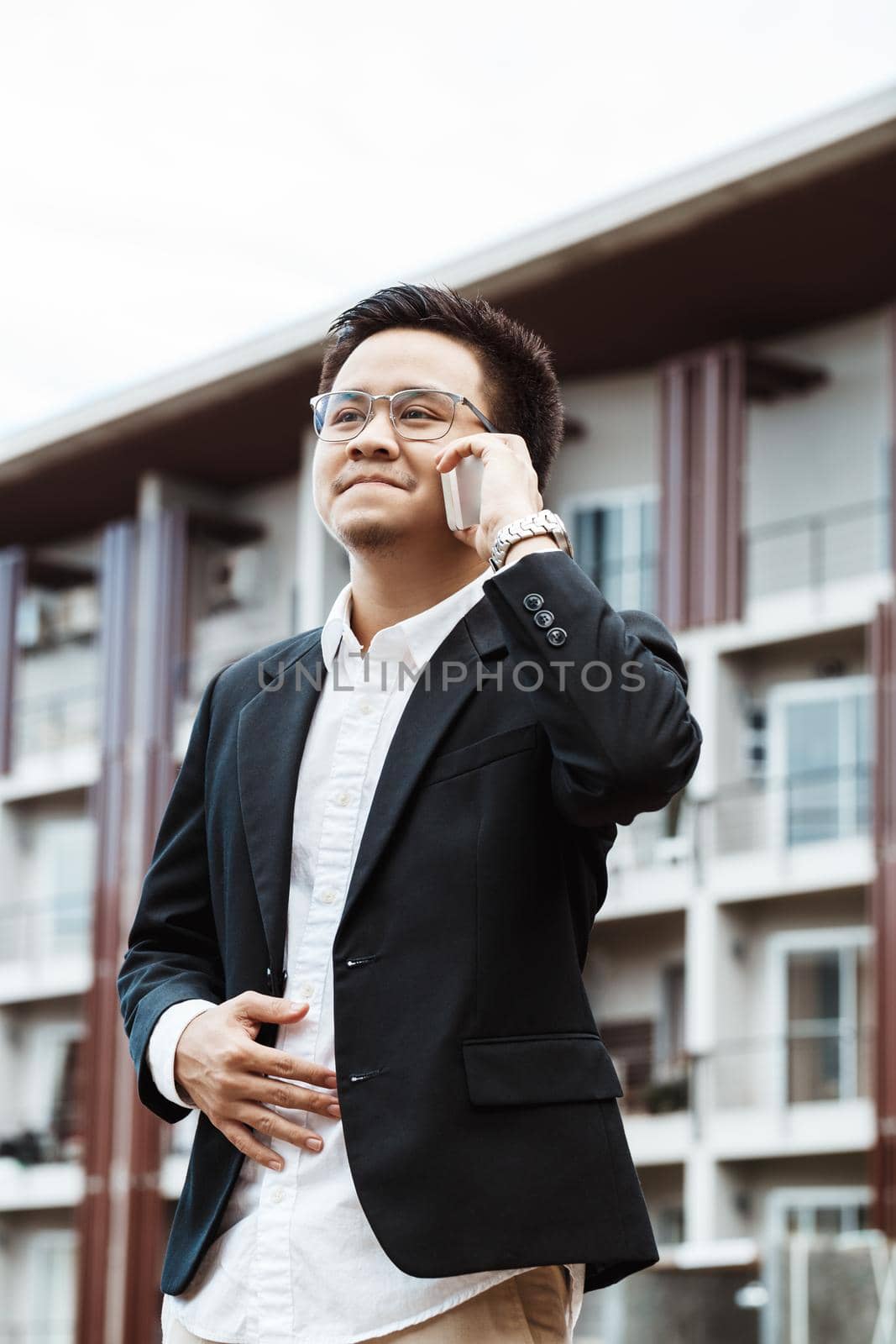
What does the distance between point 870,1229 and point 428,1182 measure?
1344 centimetres

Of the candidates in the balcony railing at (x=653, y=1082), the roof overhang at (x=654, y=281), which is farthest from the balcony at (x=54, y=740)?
the balcony railing at (x=653, y=1082)

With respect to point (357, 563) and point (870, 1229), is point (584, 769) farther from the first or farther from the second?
point (870, 1229)

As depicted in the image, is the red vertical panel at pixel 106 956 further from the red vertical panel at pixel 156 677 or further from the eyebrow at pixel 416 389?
the eyebrow at pixel 416 389

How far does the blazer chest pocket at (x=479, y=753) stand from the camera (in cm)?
181

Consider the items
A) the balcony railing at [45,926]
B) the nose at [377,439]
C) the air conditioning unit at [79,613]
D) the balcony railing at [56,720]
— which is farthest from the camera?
the balcony railing at [56,720]

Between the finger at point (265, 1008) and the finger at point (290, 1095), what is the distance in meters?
0.05

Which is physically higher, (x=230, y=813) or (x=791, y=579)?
(x=791, y=579)

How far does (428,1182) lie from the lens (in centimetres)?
162

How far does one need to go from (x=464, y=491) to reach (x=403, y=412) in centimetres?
12

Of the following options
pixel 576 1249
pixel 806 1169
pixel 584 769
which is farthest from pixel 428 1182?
pixel 806 1169

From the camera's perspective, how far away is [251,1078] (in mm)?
1727

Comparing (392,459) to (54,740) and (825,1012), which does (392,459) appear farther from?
(54,740)

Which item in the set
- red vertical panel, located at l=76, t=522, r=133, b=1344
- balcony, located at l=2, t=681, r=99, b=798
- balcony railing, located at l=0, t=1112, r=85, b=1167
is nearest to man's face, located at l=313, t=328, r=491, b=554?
red vertical panel, located at l=76, t=522, r=133, b=1344

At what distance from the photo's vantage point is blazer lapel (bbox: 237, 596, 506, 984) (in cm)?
179
